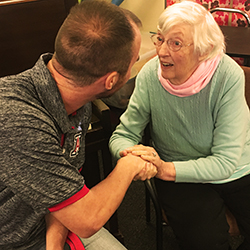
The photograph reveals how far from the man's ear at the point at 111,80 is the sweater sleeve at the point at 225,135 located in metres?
0.55

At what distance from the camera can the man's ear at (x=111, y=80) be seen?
1044mm

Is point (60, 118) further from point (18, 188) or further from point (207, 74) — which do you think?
point (207, 74)

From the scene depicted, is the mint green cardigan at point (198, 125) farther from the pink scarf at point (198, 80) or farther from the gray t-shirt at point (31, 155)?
the gray t-shirt at point (31, 155)

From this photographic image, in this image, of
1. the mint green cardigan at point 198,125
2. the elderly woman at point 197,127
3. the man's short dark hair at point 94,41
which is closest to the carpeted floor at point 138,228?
the elderly woman at point 197,127

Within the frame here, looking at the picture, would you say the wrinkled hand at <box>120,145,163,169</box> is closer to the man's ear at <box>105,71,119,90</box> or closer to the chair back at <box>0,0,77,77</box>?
the man's ear at <box>105,71,119,90</box>

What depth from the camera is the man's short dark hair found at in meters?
0.96

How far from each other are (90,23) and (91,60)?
0.39 ft

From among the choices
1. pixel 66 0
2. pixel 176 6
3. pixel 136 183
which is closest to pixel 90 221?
pixel 176 6

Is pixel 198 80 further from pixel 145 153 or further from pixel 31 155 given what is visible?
pixel 31 155

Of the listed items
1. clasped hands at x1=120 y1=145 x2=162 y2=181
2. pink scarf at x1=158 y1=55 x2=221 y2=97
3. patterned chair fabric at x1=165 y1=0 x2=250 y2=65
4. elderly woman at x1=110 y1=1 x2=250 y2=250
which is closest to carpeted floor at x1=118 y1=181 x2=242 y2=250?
elderly woman at x1=110 y1=1 x2=250 y2=250

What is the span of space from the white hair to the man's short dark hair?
362 millimetres

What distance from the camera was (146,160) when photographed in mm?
1395

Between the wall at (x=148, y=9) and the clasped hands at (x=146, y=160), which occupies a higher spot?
the wall at (x=148, y=9)

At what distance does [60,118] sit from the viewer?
3.46ft
